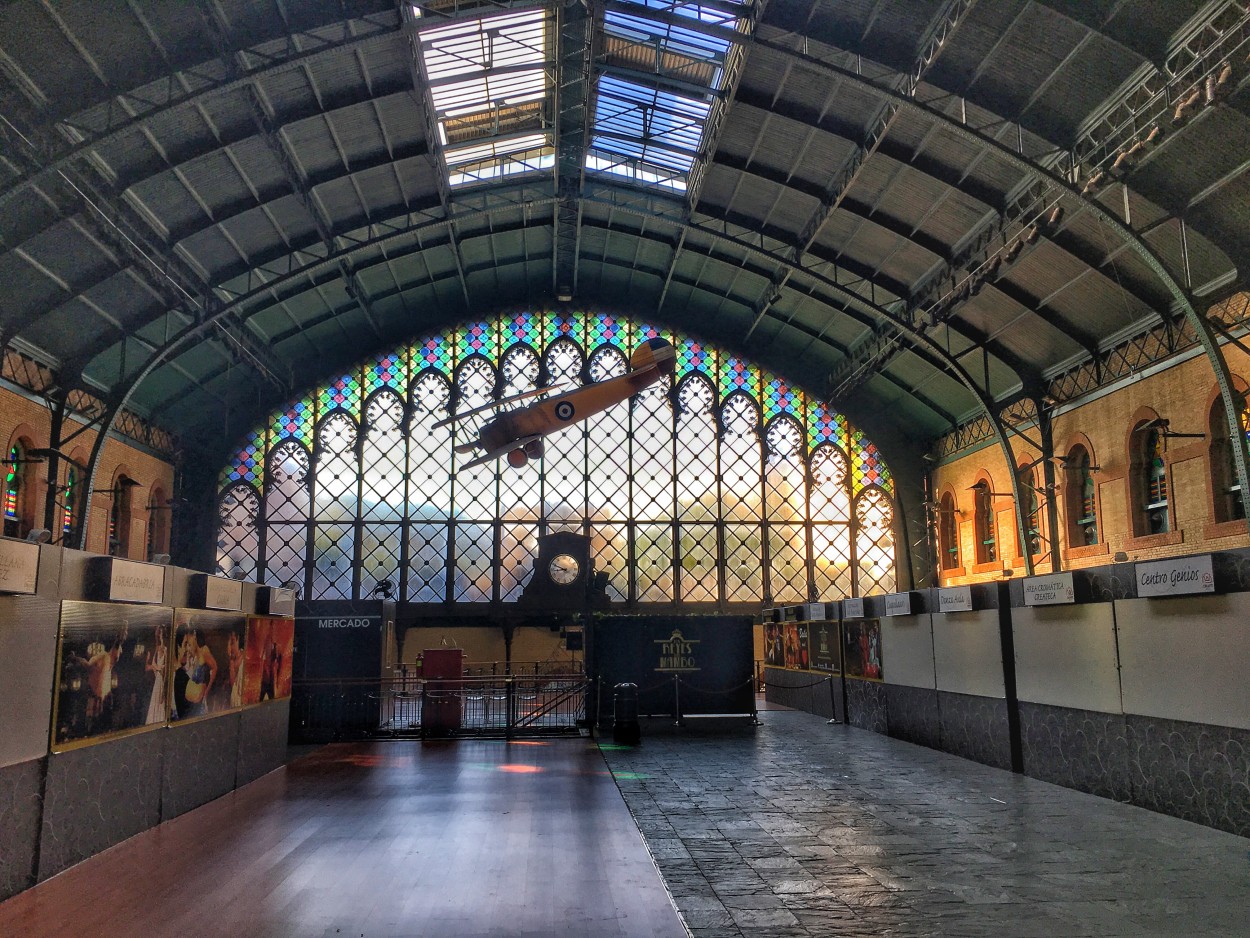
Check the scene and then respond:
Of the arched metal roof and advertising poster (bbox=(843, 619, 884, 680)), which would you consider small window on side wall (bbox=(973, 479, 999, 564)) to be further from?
advertising poster (bbox=(843, 619, 884, 680))

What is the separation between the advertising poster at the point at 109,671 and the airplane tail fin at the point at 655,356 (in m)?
7.11

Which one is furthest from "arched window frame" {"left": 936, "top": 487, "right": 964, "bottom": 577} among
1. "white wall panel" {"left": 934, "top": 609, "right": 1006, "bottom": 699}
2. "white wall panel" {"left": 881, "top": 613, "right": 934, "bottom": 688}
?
"white wall panel" {"left": 934, "top": 609, "right": 1006, "bottom": 699}

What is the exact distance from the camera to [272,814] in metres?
10.4

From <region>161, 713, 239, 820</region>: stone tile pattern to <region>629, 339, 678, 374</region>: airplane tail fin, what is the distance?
7.27 meters

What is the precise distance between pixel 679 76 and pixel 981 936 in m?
17.9

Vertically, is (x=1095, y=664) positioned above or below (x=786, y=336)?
below

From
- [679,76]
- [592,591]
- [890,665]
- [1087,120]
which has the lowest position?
[890,665]

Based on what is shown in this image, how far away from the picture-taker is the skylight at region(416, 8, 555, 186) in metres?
18.2

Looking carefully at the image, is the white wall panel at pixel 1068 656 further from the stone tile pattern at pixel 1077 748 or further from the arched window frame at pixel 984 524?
the arched window frame at pixel 984 524

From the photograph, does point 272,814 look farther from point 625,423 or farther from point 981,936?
point 625,423

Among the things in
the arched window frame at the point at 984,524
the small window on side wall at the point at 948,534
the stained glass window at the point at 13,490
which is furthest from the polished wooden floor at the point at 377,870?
the small window on side wall at the point at 948,534

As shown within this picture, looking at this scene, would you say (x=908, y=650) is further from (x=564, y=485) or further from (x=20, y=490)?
(x=20, y=490)

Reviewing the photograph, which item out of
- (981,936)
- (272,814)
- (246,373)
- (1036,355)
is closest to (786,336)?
(1036,355)

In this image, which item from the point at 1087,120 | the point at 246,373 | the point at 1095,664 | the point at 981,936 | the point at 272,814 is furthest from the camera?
the point at 246,373
